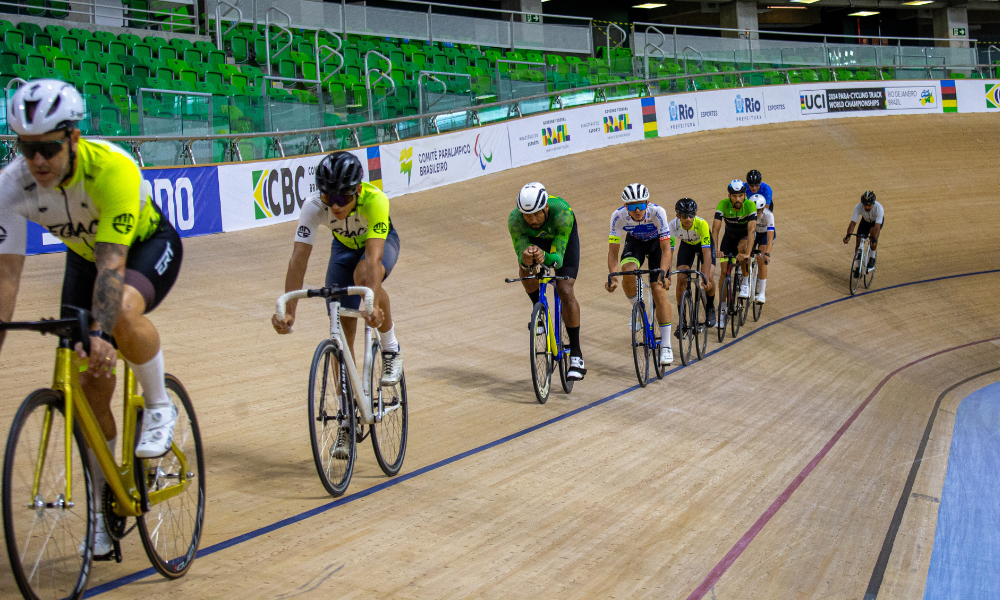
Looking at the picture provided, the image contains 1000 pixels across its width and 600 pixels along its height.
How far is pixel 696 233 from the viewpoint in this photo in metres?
7.58

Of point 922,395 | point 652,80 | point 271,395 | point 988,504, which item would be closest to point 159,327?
point 271,395

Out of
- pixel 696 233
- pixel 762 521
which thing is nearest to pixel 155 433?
pixel 762 521

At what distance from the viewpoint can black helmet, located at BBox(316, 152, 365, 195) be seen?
3318 mm

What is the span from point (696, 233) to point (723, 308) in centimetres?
115

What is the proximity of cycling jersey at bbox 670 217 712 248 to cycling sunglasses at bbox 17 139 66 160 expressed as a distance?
6.11m

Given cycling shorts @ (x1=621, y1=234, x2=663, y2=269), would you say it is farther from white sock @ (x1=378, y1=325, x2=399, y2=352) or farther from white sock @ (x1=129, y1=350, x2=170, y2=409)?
white sock @ (x1=129, y1=350, x2=170, y2=409)

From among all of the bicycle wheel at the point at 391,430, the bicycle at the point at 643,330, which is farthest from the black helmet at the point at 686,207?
the bicycle wheel at the point at 391,430

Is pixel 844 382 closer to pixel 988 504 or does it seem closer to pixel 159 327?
pixel 988 504

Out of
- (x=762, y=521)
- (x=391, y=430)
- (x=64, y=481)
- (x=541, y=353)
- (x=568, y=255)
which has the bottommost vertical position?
(x=762, y=521)

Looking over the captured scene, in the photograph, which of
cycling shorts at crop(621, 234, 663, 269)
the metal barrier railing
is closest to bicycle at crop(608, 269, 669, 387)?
cycling shorts at crop(621, 234, 663, 269)

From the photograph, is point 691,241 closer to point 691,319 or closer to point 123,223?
point 691,319

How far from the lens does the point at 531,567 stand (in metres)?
2.93

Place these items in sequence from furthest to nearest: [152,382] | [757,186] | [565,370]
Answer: [757,186] → [565,370] → [152,382]

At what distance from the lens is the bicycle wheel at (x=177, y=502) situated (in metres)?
2.47
